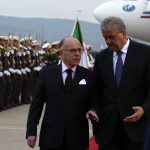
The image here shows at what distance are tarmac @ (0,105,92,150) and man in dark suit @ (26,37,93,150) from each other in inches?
145

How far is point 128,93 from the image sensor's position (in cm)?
473

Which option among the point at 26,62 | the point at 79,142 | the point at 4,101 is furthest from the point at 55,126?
the point at 26,62

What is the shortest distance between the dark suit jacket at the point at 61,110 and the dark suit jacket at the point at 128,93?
13 centimetres

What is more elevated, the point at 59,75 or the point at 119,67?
the point at 119,67

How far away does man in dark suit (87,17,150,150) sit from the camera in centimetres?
468

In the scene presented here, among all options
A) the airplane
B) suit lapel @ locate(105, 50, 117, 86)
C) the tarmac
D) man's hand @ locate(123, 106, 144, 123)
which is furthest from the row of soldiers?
man's hand @ locate(123, 106, 144, 123)

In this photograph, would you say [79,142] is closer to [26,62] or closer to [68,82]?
[68,82]

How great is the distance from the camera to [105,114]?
481 cm

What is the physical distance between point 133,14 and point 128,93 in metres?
13.2

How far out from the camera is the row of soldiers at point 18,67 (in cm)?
1324

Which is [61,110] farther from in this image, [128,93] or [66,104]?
[128,93]

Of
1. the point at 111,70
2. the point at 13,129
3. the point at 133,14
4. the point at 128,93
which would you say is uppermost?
the point at 111,70

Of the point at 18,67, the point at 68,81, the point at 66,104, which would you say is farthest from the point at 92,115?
the point at 18,67

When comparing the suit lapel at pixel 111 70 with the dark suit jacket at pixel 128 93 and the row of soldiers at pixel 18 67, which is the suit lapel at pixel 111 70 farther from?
the row of soldiers at pixel 18 67
